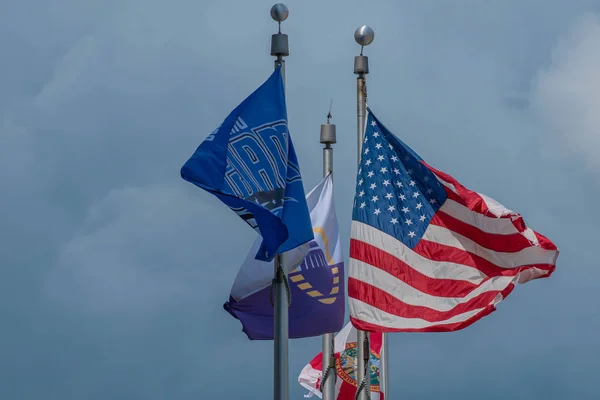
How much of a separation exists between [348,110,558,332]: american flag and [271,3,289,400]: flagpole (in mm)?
4304

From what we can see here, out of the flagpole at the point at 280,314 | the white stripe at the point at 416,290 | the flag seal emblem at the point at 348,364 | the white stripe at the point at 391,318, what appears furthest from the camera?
the flag seal emblem at the point at 348,364

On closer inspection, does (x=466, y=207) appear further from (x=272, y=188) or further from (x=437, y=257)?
(x=272, y=188)

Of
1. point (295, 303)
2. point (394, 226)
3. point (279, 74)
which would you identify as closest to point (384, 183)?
point (394, 226)

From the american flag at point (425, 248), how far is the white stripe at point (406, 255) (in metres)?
0.02

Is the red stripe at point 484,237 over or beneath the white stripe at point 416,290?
over

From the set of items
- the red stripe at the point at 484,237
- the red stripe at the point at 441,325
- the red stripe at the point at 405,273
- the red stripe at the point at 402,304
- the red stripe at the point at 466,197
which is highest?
the red stripe at the point at 466,197

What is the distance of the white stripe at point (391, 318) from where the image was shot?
29125 mm

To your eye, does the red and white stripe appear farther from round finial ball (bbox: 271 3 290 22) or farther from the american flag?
round finial ball (bbox: 271 3 290 22)

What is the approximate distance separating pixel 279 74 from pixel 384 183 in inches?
188

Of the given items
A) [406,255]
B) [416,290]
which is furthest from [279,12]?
[416,290]

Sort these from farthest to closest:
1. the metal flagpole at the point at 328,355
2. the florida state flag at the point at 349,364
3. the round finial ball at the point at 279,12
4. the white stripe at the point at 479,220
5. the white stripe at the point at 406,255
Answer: the florida state flag at the point at 349,364 → the metal flagpole at the point at 328,355 → the white stripe at the point at 406,255 → the white stripe at the point at 479,220 → the round finial ball at the point at 279,12

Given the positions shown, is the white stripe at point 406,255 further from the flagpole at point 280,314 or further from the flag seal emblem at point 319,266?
the flagpole at point 280,314

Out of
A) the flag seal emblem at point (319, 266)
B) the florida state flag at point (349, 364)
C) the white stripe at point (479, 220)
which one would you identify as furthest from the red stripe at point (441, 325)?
the florida state flag at point (349, 364)

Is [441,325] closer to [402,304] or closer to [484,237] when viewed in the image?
[402,304]
